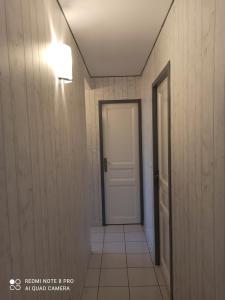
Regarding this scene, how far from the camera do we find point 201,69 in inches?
50.4

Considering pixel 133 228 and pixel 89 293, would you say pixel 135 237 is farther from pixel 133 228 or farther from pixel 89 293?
pixel 89 293

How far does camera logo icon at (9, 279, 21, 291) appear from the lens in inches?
35.5

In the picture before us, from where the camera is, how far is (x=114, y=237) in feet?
12.8

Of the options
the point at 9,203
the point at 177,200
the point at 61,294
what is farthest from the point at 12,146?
the point at 177,200

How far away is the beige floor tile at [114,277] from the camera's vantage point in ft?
8.83

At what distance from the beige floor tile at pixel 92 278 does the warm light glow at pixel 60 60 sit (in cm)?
207

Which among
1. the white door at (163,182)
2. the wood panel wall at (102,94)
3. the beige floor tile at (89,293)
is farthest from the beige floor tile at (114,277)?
the wood panel wall at (102,94)

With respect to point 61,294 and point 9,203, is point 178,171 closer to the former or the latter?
point 61,294

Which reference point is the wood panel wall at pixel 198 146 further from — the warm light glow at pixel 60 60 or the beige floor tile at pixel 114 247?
the beige floor tile at pixel 114 247

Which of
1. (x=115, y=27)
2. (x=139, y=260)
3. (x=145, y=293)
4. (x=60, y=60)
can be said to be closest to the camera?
(x=60, y=60)

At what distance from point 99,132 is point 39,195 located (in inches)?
122

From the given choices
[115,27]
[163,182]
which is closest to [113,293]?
[163,182]

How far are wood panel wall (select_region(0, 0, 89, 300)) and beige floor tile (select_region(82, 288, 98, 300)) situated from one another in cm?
71

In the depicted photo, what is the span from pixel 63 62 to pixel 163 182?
1.57m
